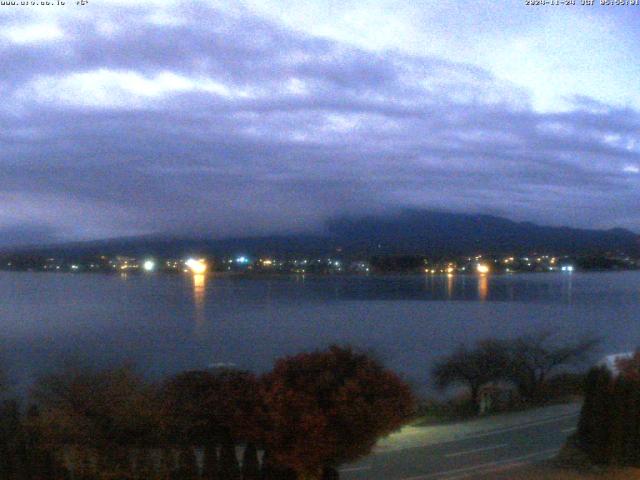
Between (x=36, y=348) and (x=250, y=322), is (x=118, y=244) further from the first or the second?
(x=36, y=348)

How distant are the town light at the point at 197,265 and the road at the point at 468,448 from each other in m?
29.0

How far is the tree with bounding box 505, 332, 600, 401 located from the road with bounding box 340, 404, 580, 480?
733 centimetres

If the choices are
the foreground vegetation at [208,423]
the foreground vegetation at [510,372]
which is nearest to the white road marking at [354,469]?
the foreground vegetation at [208,423]

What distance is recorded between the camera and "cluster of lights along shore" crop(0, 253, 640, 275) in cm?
5078

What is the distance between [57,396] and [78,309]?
32.9m

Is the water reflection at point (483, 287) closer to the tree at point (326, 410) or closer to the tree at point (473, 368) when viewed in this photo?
the tree at point (473, 368)

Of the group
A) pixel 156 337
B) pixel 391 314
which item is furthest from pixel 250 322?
pixel 391 314

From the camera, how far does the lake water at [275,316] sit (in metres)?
34.1

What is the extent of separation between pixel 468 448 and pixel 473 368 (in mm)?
13778

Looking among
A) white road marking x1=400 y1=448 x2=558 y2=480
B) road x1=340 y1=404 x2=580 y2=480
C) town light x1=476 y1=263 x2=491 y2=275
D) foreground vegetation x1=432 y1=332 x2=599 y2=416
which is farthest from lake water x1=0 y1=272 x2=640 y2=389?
white road marking x1=400 y1=448 x2=558 y2=480

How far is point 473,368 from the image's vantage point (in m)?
31.4

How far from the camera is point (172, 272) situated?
5216cm

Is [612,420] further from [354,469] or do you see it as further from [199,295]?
[199,295]

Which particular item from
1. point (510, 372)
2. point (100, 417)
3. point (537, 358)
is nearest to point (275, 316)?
point (510, 372)
